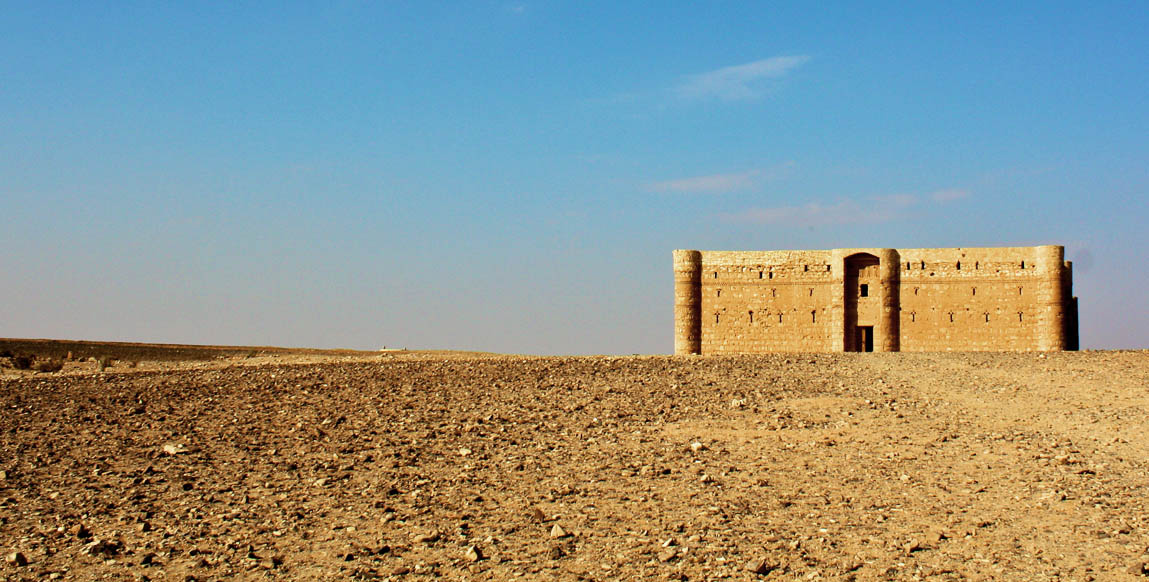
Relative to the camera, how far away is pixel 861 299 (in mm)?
31500

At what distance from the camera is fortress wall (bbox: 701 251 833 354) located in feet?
103

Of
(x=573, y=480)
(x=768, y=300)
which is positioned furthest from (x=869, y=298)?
(x=573, y=480)

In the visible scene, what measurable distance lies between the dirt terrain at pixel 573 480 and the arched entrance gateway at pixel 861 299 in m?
13.9

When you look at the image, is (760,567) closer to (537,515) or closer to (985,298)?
(537,515)

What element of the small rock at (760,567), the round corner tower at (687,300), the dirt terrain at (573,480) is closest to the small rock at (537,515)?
the dirt terrain at (573,480)

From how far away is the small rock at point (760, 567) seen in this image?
21.8 ft

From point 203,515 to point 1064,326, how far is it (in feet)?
90.7

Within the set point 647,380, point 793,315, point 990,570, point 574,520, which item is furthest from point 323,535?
point 793,315

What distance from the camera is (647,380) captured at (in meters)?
17.5

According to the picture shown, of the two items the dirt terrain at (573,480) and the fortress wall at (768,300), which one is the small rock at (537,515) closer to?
the dirt terrain at (573,480)

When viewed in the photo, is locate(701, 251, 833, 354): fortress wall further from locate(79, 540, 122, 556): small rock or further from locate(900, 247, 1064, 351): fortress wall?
locate(79, 540, 122, 556): small rock

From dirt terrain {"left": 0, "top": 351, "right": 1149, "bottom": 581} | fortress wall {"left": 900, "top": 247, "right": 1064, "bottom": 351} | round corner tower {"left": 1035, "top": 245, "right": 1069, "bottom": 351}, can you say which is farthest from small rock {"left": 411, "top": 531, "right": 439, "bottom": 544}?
round corner tower {"left": 1035, "top": 245, "right": 1069, "bottom": 351}

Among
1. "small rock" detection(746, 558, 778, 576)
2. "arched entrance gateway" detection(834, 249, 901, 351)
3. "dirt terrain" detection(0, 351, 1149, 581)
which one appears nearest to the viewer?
"small rock" detection(746, 558, 778, 576)

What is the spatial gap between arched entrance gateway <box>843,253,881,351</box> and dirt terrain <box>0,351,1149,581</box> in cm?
1387
